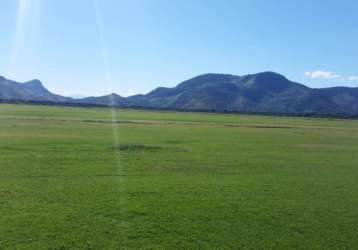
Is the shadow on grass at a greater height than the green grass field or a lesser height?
greater

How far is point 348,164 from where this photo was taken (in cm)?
3244

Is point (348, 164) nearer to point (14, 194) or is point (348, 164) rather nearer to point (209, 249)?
point (209, 249)

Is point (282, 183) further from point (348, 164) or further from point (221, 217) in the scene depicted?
point (348, 164)

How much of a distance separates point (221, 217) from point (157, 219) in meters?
2.94

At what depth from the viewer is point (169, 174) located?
24.9m

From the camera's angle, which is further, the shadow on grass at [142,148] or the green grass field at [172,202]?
the shadow on grass at [142,148]

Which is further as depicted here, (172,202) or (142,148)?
(142,148)

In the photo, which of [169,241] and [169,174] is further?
[169,174]

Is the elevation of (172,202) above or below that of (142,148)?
below

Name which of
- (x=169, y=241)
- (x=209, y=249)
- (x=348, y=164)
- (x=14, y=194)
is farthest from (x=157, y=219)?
(x=348, y=164)

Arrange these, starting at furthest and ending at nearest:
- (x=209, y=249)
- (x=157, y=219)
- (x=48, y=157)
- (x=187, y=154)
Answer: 1. (x=187, y=154)
2. (x=48, y=157)
3. (x=157, y=219)
4. (x=209, y=249)

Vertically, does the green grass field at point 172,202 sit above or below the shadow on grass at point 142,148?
below

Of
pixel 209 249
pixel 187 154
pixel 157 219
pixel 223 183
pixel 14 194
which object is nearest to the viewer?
pixel 209 249

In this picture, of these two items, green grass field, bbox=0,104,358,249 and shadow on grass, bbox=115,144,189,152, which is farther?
shadow on grass, bbox=115,144,189,152
